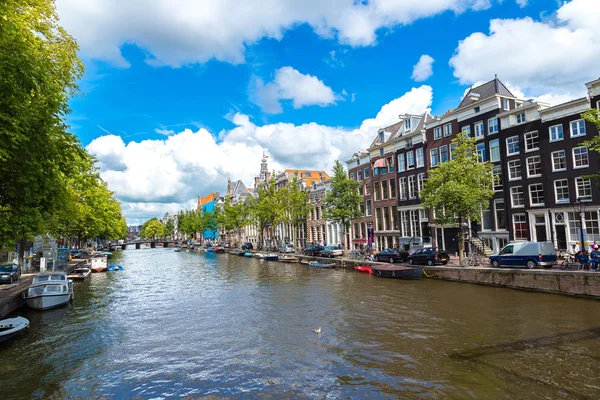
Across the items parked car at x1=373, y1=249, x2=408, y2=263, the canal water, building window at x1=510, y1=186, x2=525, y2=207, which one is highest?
building window at x1=510, y1=186, x2=525, y2=207

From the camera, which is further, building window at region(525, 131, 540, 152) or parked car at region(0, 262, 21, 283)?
building window at region(525, 131, 540, 152)

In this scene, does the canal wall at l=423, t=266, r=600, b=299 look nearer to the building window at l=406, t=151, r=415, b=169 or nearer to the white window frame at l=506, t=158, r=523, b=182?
the white window frame at l=506, t=158, r=523, b=182

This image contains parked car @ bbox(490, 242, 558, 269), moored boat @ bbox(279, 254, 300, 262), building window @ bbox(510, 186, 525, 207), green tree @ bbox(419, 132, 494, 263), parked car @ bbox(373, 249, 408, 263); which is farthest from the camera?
moored boat @ bbox(279, 254, 300, 262)

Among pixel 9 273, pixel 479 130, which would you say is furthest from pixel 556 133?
pixel 9 273

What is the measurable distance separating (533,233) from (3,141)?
41618 mm

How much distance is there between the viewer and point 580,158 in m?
34.0

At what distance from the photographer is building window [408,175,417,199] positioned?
5227 centimetres

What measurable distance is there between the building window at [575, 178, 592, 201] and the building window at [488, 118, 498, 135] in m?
9.96

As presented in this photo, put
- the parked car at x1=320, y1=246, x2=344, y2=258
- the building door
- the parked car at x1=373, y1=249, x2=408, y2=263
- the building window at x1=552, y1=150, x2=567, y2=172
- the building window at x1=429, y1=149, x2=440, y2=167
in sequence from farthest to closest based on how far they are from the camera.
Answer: the parked car at x1=320, y1=246, x2=344, y2=258 < the building window at x1=429, y1=149, x2=440, y2=167 < the parked car at x1=373, y1=249, x2=408, y2=263 < the building door < the building window at x1=552, y1=150, x2=567, y2=172

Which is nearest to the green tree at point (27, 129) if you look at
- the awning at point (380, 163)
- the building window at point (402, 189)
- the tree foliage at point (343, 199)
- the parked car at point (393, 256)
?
the parked car at point (393, 256)

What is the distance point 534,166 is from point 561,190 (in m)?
3.55

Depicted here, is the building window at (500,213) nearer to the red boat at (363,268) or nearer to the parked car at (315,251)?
the red boat at (363,268)

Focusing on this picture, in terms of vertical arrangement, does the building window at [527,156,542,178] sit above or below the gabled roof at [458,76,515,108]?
below

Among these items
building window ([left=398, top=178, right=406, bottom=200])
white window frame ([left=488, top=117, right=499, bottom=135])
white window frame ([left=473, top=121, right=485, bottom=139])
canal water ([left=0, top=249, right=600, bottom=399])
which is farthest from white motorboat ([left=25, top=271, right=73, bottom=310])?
white window frame ([left=488, top=117, right=499, bottom=135])
